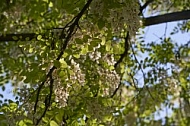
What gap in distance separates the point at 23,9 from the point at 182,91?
2558 mm

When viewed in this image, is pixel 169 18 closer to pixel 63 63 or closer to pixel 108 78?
pixel 108 78

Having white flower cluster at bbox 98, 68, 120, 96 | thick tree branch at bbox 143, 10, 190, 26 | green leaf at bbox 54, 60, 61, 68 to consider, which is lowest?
green leaf at bbox 54, 60, 61, 68

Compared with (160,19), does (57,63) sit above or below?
below

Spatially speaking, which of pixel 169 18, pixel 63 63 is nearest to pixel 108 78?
pixel 169 18

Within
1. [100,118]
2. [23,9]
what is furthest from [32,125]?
[23,9]

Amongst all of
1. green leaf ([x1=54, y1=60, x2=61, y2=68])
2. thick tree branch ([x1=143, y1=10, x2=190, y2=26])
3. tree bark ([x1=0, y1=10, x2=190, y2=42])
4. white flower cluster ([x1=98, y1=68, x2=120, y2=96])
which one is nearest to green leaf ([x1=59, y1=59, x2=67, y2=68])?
green leaf ([x1=54, y1=60, x2=61, y2=68])

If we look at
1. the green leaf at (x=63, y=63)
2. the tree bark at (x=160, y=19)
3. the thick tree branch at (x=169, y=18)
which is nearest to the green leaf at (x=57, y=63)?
the green leaf at (x=63, y=63)

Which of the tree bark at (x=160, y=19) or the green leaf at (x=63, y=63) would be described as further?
the tree bark at (x=160, y=19)

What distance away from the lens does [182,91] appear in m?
6.73

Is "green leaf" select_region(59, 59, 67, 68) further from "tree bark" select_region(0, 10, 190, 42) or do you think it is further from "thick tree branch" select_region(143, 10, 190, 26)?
"thick tree branch" select_region(143, 10, 190, 26)

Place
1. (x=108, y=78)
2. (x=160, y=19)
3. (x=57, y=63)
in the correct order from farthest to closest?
(x=160, y=19), (x=108, y=78), (x=57, y=63)

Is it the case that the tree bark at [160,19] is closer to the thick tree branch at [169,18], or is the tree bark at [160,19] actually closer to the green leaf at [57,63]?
the thick tree branch at [169,18]

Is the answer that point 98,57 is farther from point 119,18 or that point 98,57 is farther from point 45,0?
point 45,0

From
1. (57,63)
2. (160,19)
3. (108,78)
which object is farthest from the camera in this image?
(160,19)
